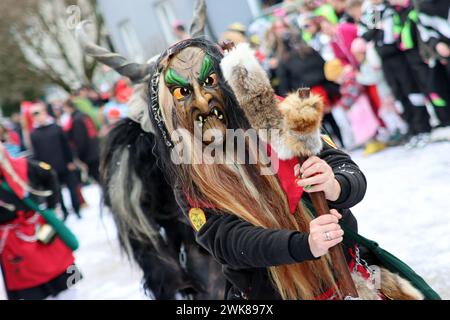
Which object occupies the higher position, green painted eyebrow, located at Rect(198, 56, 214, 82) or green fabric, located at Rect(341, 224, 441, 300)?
green painted eyebrow, located at Rect(198, 56, 214, 82)

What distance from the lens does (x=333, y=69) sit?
7.04 metres

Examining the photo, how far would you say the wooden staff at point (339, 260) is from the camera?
1735 mm

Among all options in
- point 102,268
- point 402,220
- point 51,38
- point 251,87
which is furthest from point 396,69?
point 51,38

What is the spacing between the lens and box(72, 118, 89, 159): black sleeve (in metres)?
9.90

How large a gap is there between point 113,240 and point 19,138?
6.85 meters

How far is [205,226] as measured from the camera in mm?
1902

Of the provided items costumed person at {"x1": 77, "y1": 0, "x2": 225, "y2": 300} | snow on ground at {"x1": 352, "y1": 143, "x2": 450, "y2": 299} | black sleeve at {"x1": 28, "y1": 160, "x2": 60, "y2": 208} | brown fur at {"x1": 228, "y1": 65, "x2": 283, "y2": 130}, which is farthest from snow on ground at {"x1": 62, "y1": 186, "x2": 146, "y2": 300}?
brown fur at {"x1": 228, "y1": 65, "x2": 283, "y2": 130}

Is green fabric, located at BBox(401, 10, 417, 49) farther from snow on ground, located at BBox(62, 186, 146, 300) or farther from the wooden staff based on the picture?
the wooden staff

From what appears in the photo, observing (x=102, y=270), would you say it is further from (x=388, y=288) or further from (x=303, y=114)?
(x=303, y=114)

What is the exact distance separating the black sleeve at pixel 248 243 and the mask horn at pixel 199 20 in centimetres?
149

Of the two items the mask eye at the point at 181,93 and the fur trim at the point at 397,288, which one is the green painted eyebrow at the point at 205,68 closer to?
the mask eye at the point at 181,93

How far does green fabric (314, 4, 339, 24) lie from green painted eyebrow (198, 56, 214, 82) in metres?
5.68

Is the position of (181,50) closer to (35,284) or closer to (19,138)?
(35,284)

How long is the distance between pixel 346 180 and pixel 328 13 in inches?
→ 232
